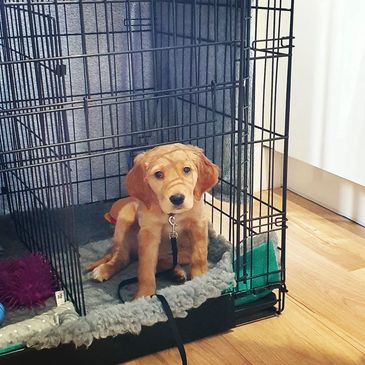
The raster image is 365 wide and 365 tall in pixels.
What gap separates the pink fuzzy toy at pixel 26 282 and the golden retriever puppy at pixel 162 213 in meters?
0.12

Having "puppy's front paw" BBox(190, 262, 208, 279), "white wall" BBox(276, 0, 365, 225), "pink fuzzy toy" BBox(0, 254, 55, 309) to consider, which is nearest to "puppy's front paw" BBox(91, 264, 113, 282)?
"pink fuzzy toy" BBox(0, 254, 55, 309)

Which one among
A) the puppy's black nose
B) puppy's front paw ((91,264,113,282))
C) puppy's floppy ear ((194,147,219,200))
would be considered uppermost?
puppy's floppy ear ((194,147,219,200))

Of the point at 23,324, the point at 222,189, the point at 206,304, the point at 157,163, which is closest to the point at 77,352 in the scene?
the point at 23,324

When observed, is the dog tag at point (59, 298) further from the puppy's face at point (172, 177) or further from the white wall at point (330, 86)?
the white wall at point (330, 86)

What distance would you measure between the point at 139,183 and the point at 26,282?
343 millimetres

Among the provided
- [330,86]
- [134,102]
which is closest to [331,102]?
[330,86]

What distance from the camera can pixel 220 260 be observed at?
4.62 ft

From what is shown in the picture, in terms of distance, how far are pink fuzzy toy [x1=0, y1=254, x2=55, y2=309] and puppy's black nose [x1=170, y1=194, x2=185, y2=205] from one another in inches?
14.2

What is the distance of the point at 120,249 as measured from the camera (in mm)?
1518

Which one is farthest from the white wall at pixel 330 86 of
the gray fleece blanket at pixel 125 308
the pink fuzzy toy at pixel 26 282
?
the pink fuzzy toy at pixel 26 282

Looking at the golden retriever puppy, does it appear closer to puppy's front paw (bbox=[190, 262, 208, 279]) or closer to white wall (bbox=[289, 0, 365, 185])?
puppy's front paw (bbox=[190, 262, 208, 279])

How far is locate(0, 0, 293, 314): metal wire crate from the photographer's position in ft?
4.24

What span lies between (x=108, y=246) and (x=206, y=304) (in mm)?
419

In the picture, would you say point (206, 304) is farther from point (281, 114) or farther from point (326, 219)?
point (281, 114)
